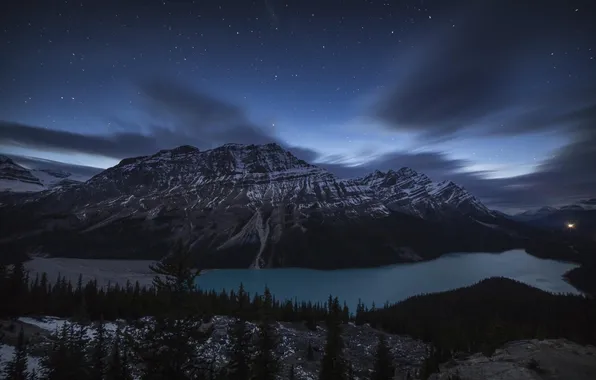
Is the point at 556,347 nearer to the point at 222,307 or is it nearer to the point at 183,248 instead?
the point at 183,248

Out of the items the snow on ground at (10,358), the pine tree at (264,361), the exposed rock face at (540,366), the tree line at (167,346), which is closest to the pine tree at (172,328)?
the tree line at (167,346)

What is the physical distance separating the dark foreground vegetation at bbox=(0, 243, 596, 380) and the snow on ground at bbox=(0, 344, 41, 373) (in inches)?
50.7

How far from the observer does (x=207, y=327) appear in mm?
40750

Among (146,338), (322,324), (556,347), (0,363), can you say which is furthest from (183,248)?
(322,324)

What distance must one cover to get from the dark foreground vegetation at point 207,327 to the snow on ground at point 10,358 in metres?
1.29

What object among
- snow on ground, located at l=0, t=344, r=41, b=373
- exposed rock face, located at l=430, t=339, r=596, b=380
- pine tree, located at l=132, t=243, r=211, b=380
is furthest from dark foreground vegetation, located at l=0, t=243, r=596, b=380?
exposed rock face, located at l=430, t=339, r=596, b=380

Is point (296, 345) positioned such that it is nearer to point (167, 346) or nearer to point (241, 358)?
point (241, 358)

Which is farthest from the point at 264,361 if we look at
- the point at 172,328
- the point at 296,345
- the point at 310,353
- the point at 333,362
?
the point at 296,345

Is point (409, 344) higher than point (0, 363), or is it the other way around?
point (0, 363)

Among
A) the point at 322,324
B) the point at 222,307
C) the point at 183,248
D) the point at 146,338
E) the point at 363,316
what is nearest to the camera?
the point at 146,338

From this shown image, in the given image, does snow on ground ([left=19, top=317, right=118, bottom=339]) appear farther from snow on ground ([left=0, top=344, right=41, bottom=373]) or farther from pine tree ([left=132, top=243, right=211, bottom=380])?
pine tree ([left=132, top=243, right=211, bottom=380])

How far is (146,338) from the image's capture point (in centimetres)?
1497

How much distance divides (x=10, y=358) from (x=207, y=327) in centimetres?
2494

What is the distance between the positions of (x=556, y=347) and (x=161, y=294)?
1831 inches
